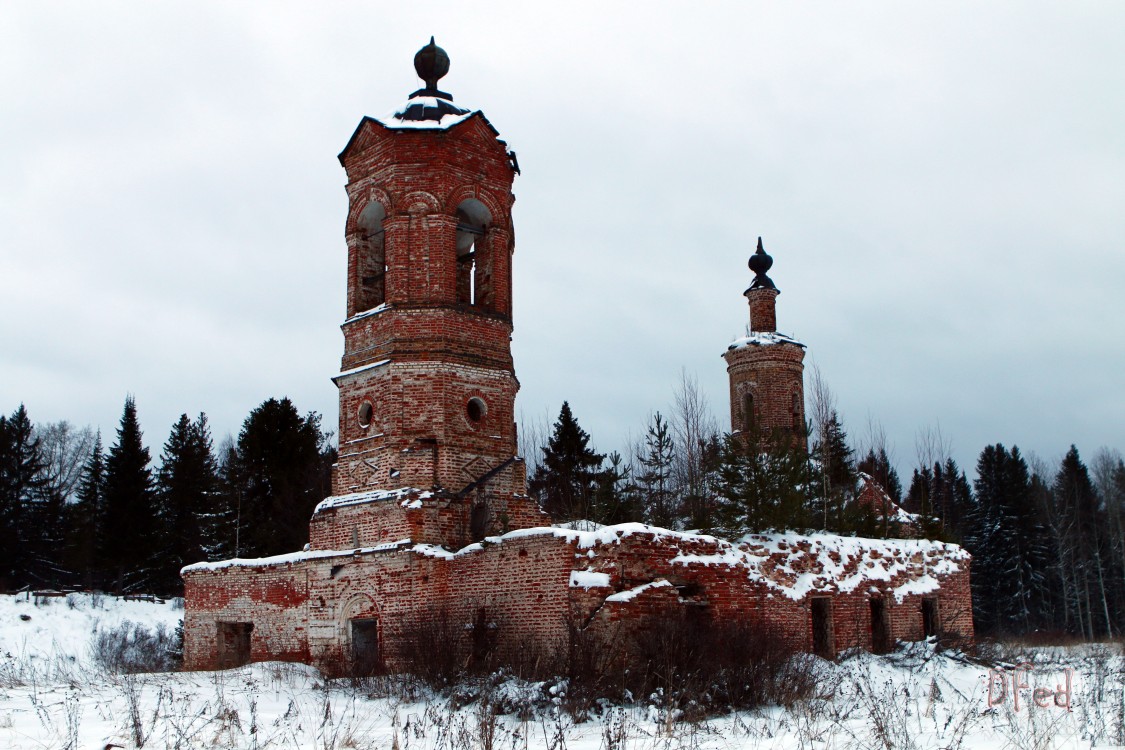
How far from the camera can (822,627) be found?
53.6ft

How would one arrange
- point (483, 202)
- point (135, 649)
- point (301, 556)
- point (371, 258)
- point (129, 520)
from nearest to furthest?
point (301, 556), point (483, 202), point (371, 258), point (135, 649), point (129, 520)

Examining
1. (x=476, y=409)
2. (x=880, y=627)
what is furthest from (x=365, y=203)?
(x=880, y=627)

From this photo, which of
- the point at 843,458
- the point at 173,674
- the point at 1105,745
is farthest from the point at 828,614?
the point at 843,458

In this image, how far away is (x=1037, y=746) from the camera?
730 cm

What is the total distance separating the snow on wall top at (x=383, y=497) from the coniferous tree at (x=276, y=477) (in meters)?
14.9

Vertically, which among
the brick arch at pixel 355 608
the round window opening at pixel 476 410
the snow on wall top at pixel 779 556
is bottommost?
the brick arch at pixel 355 608

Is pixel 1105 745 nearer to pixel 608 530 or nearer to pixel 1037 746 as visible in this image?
pixel 1037 746

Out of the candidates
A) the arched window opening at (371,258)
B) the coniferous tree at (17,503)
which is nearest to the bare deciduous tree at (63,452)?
the coniferous tree at (17,503)

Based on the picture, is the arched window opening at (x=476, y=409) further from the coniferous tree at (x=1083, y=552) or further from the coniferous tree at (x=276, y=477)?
the coniferous tree at (x=1083, y=552)

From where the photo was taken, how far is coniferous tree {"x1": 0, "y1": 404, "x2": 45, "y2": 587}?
34.2 meters

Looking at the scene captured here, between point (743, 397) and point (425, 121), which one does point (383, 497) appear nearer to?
point (425, 121)

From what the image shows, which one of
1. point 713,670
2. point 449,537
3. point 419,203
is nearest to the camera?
point 713,670

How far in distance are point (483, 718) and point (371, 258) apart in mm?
10759

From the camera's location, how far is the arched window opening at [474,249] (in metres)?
17.0
